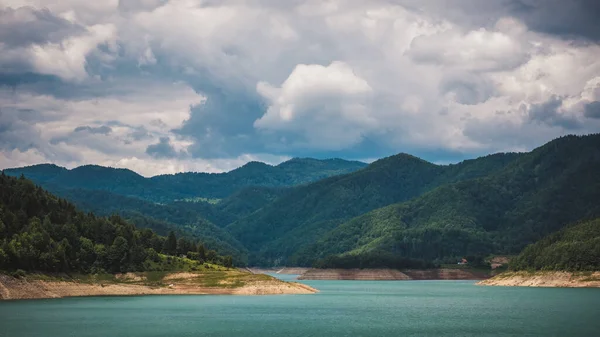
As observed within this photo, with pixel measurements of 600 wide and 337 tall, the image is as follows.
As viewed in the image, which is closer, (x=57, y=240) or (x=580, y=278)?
(x=57, y=240)

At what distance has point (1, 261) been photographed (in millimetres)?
123375

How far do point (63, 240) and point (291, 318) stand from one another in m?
61.0

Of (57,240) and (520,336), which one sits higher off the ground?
(57,240)

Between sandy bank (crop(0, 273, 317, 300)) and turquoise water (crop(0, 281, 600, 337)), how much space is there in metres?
3.34

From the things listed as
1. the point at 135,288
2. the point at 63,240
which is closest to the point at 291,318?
the point at 135,288

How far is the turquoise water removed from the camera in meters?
86.0

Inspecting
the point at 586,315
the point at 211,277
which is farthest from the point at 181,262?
the point at 586,315

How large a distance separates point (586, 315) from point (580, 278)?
91.6 meters

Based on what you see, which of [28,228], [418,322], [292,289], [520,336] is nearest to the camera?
[520,336]

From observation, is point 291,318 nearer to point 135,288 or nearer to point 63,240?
point 135,288

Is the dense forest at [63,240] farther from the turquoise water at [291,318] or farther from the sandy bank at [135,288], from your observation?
the turquoise water at [291,318]

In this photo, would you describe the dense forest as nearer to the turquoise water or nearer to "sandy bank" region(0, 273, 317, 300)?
"sandy bank" region(0, 273, 317, 300)

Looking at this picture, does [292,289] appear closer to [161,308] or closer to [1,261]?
[161,308]

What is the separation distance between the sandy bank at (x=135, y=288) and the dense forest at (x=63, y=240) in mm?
3384
